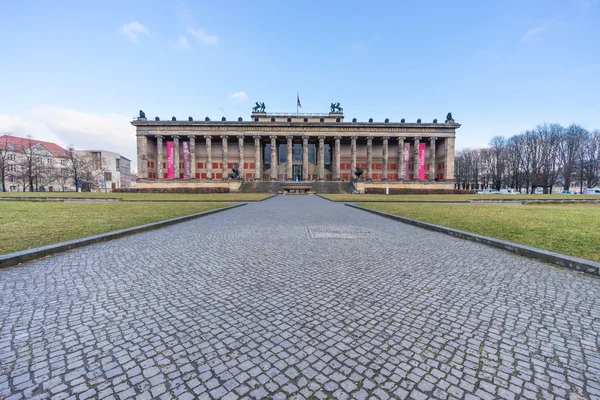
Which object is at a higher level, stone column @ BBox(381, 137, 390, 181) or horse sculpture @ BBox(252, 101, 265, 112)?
horse sculpture @ BBox(252, 101, 265, 112)

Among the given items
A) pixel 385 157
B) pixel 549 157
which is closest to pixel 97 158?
pixel 385 157

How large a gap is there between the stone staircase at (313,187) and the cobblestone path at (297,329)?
3848 centimetres

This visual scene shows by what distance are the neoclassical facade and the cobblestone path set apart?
49013 millimetres

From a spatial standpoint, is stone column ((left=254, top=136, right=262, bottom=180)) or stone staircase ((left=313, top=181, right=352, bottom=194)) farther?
stone column ((left=254, top=136, right=262, bottom=180))

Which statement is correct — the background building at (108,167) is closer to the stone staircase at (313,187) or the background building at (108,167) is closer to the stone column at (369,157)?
the stone staircase at (313,187)

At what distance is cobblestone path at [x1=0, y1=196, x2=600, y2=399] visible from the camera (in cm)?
196

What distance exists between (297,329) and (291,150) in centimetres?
5326

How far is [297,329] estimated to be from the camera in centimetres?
274

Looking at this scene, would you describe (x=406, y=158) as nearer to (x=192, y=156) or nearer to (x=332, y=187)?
(x=332, y=187)

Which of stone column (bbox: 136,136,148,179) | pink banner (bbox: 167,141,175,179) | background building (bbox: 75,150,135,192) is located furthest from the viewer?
background building (bbox: 75,150,135,192)

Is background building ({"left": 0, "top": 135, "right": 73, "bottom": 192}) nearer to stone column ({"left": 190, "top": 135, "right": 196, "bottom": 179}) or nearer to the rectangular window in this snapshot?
the rectangular window

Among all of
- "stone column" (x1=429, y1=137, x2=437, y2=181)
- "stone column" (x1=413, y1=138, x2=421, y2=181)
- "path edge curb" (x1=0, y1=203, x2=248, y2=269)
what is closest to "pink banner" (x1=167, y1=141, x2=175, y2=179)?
"path edge curb" (x1=0, y1=203, x2=248, y2=269)

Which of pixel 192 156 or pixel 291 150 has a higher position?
pixel 291 150

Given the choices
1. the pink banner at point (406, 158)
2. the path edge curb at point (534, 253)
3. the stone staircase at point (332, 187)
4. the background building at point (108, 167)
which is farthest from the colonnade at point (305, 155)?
the path edge curb at point (534, 253)
